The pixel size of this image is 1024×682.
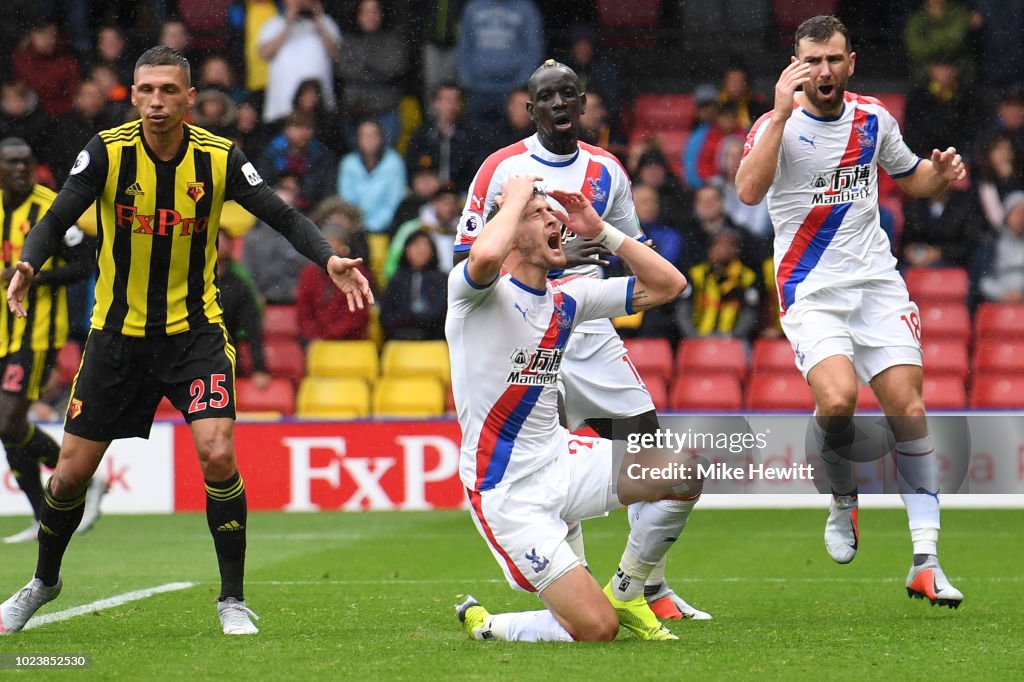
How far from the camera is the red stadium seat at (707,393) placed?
1330cm

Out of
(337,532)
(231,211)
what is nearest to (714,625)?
(337,532)

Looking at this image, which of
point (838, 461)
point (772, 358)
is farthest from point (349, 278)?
point (772, 358)

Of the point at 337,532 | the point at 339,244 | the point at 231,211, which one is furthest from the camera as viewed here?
the point at 231,211

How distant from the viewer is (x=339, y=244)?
13.6 meters

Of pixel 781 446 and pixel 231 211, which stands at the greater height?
pixel 231 211

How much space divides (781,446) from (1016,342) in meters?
2.74

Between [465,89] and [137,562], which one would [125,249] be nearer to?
[137,562]

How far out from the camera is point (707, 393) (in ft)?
43.9

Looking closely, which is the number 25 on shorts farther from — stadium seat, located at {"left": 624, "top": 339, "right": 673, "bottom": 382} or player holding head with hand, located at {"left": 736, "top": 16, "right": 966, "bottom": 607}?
stadium seat, located at {"left": 624, "top": 339, "right": 673, "bottom": 382}

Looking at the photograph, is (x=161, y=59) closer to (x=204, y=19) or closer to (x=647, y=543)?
(x=647, y=543)

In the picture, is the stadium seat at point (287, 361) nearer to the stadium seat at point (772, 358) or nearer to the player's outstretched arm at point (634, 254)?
the stadium seat at point (772, 358)

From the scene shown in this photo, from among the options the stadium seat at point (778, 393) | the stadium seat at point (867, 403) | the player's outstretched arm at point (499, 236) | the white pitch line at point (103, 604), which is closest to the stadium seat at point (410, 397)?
the stadium seat at point (778, 393)

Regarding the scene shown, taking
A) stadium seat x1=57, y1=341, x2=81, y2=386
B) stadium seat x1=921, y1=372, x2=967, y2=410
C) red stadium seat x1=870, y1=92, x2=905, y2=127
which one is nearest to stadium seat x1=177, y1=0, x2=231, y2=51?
stadium seat x1=57, y1=341, x2=81, y2=386

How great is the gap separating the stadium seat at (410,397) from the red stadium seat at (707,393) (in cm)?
203
